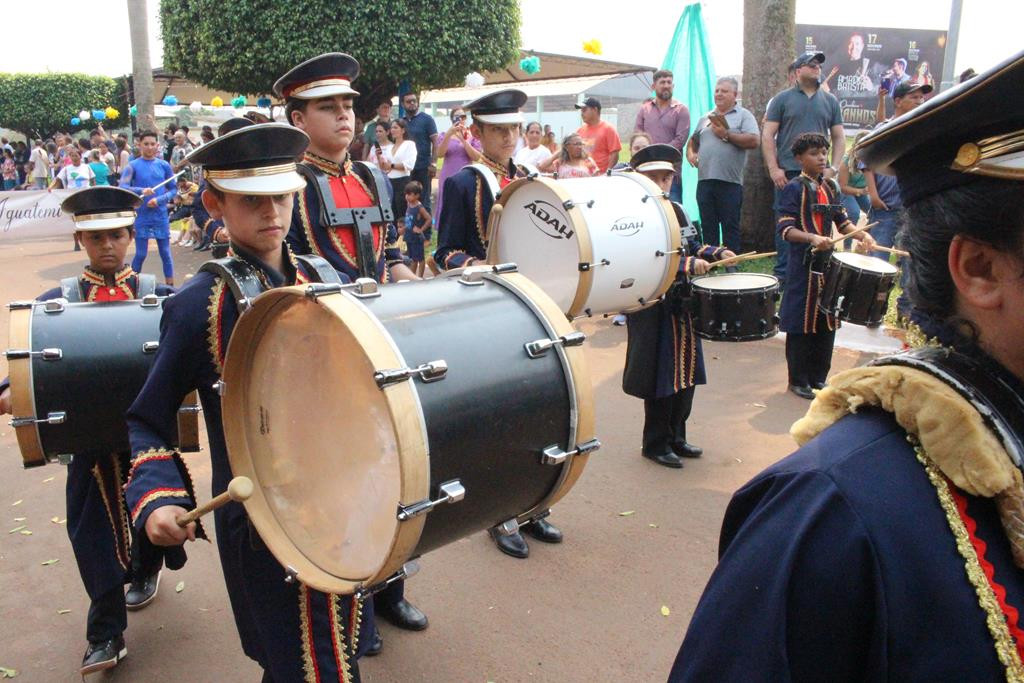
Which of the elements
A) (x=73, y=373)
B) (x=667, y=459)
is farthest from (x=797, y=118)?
(x=73, y=373)

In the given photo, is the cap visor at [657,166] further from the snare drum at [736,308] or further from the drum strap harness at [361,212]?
the drum strap harness at [361,212]

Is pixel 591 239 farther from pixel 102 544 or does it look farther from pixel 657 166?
pixel 102 544

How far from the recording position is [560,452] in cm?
215

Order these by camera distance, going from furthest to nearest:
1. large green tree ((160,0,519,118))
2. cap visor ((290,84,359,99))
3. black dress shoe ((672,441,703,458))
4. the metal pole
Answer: large green tree ((160,0,519,118)) → the metal pole → black dress shoe ((672,441,703,458)) → cap visor ((290,84,359,99))

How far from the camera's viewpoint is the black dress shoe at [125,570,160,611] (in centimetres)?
372

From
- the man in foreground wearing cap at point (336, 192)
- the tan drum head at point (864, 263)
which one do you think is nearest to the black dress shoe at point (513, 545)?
the man in foreground wearing cap at point (336, 192)

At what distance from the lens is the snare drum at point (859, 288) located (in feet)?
16.7

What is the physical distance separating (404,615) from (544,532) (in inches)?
36.5

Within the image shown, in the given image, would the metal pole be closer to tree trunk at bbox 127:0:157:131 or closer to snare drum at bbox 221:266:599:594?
snare drum at bbox 221:266:599:594

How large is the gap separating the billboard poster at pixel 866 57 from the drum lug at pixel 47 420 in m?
23.6

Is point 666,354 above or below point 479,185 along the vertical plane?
below

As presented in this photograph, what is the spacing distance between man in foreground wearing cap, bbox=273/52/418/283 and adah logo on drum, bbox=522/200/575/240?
0.88 meters

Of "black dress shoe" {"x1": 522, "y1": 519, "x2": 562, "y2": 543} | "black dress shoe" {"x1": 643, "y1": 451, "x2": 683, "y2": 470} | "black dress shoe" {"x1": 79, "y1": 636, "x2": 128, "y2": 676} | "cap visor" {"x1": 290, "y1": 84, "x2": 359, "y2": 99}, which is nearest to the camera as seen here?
"black dress shoe" {"x1": 79, "y1": 636, "x2": 128, "y2": 676}

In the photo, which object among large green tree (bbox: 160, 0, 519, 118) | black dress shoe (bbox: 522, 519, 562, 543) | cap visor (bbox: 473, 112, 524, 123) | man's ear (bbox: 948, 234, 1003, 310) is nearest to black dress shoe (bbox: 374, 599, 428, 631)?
black dress shoe (bbox: 522, 519, 562, 543)
